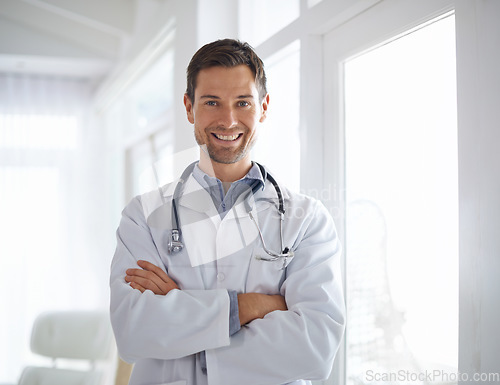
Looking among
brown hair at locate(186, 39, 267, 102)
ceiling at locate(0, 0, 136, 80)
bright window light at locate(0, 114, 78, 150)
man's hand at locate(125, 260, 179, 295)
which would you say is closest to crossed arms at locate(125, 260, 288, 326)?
man's hand at locate(125, 260, 179, 295)

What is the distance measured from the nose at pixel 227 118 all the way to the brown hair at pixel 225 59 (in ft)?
0.34

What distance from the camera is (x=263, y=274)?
115cm

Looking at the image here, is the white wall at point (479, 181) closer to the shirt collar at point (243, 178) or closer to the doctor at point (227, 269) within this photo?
the doctor at point (227, 269)

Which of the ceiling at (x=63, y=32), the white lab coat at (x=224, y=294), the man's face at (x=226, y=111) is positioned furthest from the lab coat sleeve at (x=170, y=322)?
the ceiling at (x=63, y=32)

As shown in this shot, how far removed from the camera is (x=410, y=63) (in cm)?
128

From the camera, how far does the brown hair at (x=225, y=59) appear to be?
4.00ft

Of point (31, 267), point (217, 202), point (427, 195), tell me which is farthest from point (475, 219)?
point (31, 267)

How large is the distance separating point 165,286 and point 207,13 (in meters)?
1.35

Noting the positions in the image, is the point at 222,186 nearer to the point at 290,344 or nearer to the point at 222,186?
the point at 222,186

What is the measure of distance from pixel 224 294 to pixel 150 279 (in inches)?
7.1

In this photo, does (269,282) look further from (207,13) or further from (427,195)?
(207,13)

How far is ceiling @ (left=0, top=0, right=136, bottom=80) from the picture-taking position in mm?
3158

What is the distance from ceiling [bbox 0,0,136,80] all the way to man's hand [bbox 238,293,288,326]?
2579 mm

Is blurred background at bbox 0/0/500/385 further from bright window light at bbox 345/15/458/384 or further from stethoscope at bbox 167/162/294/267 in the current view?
stethoscope at bbox 167/162/294/267
